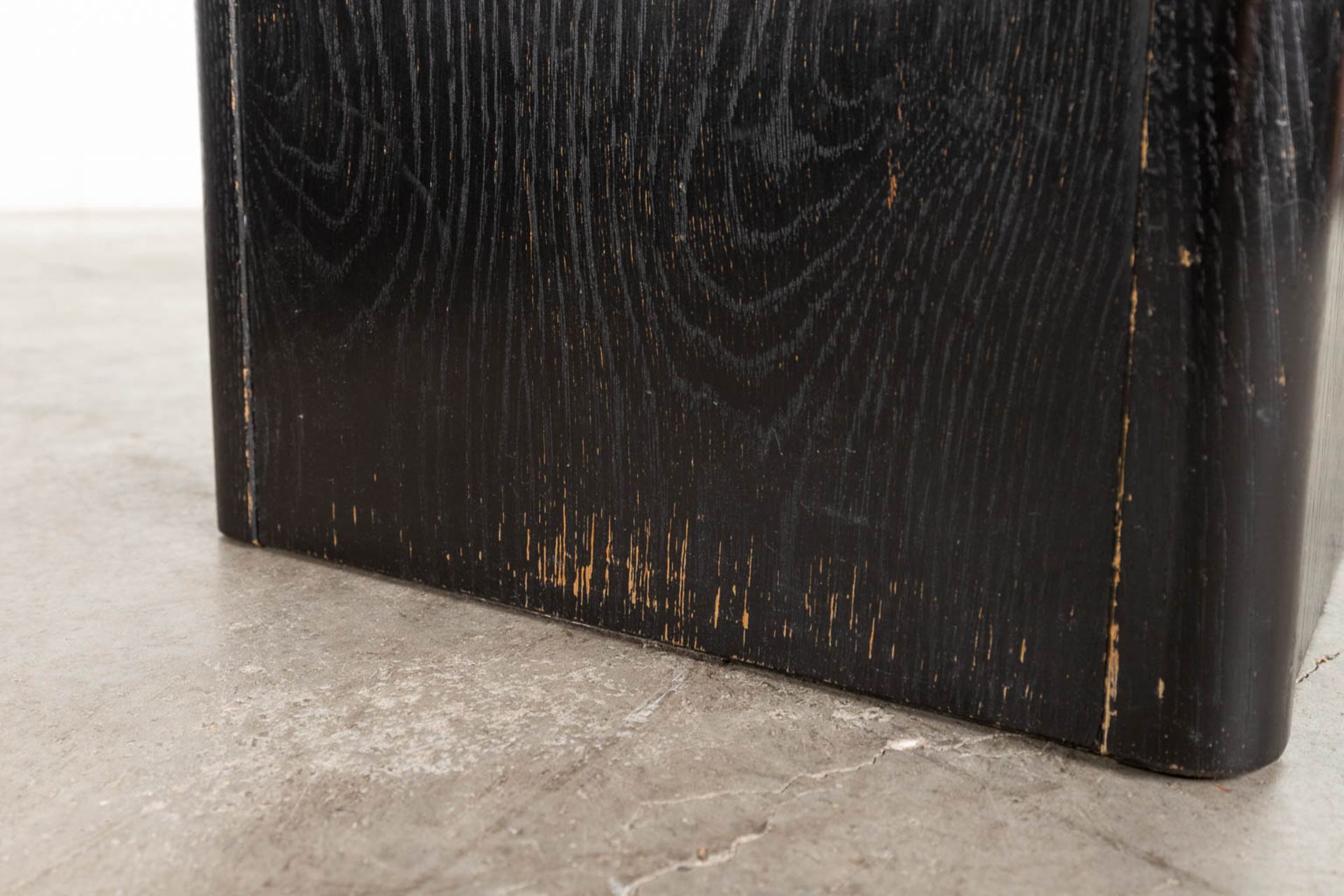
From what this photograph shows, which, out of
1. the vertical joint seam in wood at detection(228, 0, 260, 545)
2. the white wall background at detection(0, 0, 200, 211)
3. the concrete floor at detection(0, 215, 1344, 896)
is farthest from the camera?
the white wall background at detection(0, 0, 200, 211)

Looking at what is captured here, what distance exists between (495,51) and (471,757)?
2.27 feet

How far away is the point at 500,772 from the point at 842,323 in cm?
48

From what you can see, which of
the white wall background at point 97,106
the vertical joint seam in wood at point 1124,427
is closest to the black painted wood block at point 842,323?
the vertical joint seam in wood at point 1124,427

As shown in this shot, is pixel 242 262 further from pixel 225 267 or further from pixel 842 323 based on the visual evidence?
pixel 842 323

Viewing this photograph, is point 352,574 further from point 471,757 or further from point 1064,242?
point 1064,242

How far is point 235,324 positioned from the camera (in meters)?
1.62

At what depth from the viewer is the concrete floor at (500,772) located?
946 millimetres

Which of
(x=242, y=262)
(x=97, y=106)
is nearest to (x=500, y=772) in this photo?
(x=242, y=262)

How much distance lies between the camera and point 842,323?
3.80 feet

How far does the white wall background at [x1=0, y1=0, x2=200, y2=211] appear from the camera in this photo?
31.4ft

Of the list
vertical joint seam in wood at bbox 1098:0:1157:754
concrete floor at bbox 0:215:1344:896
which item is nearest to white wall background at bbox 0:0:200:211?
concrete floor at bbox 0:215:1344:896

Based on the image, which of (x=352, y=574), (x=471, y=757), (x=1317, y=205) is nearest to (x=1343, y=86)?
(x=1317, y=205)

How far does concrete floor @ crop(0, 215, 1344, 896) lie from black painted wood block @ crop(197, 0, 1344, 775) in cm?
6

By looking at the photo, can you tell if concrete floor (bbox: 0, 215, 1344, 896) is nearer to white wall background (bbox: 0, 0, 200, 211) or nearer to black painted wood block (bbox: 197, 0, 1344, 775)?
black painted wood block (bbox: 197, 0, 1344, 775)
